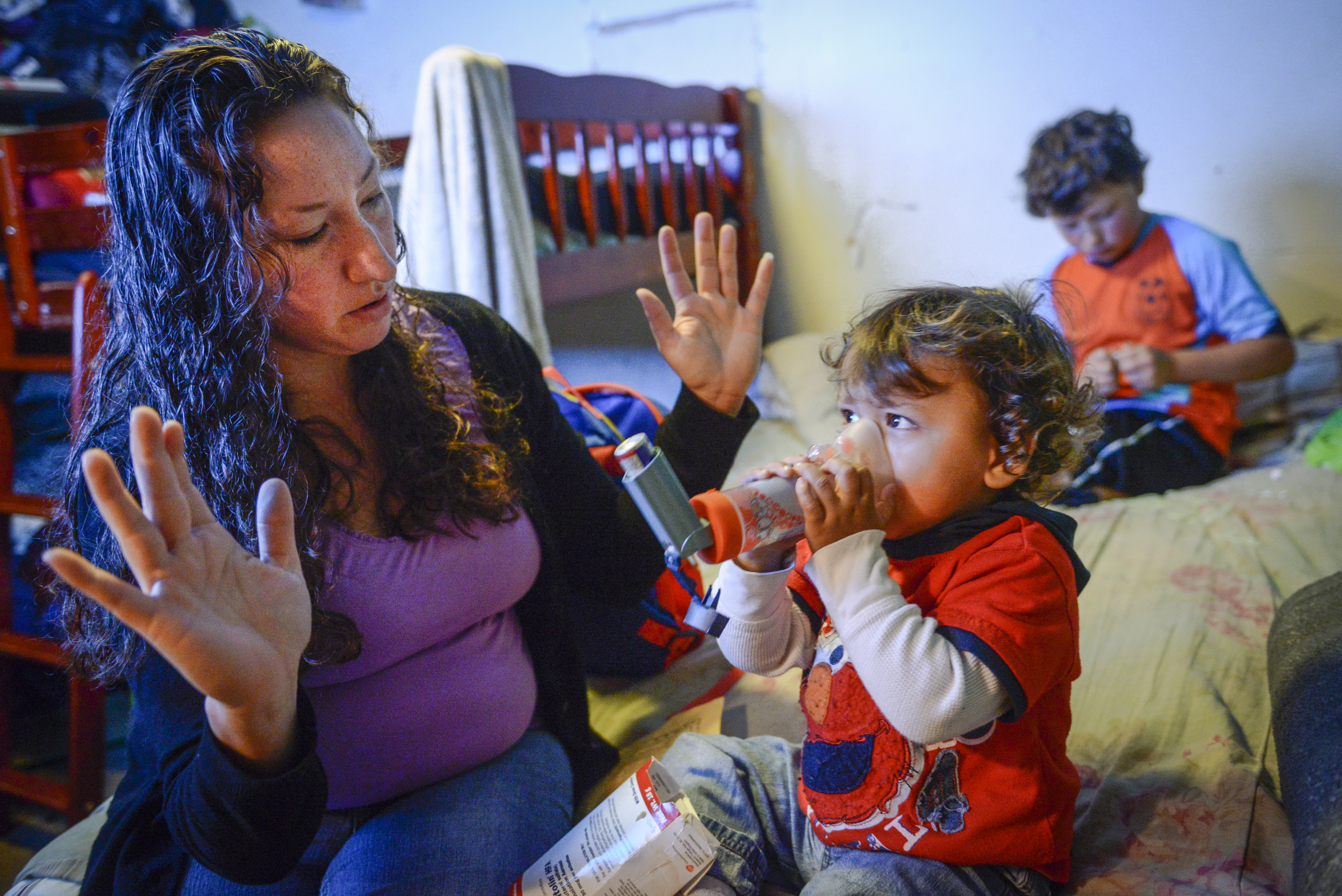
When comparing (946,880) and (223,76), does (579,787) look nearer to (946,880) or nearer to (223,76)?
(946,880)

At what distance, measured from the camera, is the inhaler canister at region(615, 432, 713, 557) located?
0.61m

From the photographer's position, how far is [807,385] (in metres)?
2.27

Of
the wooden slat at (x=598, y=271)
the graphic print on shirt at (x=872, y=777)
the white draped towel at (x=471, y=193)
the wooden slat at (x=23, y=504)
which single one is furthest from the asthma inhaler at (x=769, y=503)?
the wooden slat at (x=23, y=504)

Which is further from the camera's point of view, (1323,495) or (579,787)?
(1323,495)

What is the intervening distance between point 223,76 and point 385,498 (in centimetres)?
40

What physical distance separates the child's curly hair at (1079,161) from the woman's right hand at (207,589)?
1783mm

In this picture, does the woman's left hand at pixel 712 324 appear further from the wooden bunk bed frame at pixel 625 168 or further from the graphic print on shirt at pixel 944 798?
the wooden bunk bed frame at pixel 625 168

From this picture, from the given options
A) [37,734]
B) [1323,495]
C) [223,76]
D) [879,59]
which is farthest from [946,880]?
[879,59]

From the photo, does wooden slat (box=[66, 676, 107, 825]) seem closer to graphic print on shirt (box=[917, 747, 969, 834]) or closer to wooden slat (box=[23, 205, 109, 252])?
wooden slat (box=[23, 205, 109, 252])

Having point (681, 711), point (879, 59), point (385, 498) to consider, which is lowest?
point (681, 711)

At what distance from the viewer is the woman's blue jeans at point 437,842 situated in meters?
0.77

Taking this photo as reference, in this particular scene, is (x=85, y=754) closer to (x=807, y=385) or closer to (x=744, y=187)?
(x=807, y=385)

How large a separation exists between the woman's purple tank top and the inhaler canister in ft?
1.11

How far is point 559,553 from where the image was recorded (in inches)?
43.1
